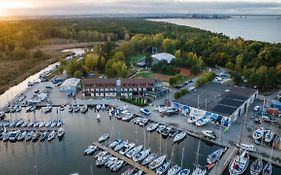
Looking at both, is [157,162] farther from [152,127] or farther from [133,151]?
[152,127]

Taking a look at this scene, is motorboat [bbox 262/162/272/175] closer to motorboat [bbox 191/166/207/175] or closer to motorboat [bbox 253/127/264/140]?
motorboat [bbox 253/127/264/140]

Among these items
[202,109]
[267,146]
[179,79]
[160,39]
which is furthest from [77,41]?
[267,146]

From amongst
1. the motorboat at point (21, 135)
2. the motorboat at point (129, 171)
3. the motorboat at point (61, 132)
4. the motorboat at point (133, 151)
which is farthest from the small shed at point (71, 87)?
the motorboat at point (129, 171)

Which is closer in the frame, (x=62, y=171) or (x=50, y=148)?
(x=62, y=171)

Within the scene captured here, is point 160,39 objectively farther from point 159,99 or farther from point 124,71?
point 159,99

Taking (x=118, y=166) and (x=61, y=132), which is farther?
(x=61, y=132)

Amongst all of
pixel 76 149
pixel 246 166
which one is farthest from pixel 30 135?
pixel 246 166

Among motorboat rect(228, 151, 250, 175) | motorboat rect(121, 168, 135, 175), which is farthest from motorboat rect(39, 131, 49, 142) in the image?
motorboat rect(228, 151, 250, 175)
